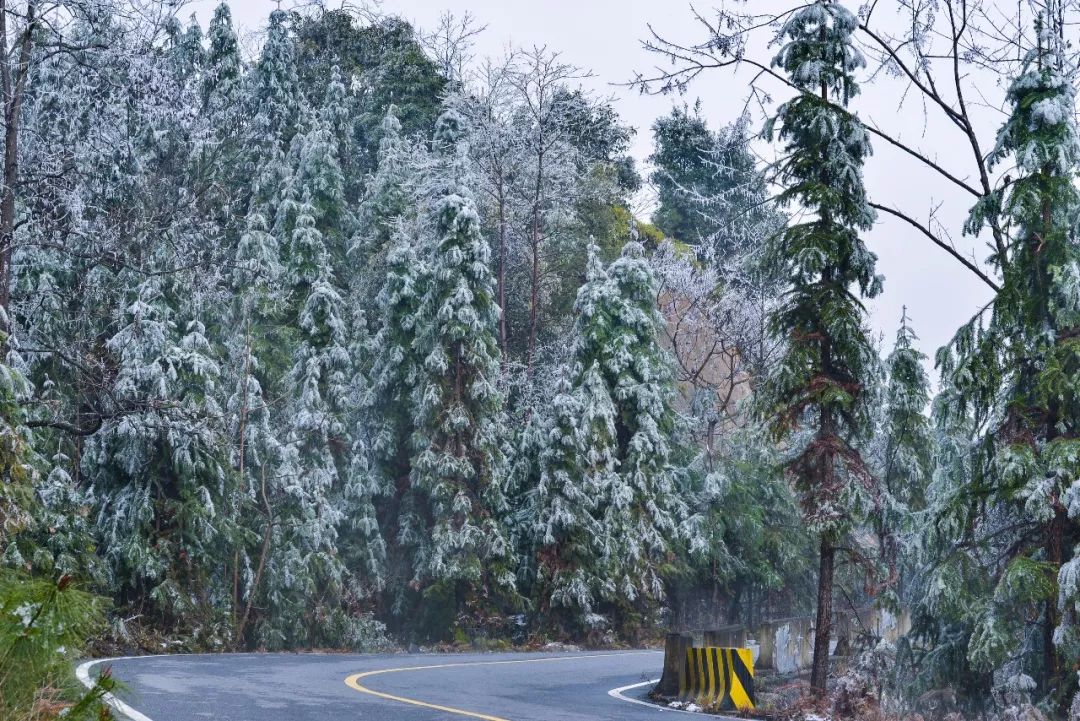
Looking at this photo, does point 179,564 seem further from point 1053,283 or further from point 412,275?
point 1053,283

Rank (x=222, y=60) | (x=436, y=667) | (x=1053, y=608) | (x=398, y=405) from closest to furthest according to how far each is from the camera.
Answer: (x=1053, y=608) < (x=436, y=667) < (x=398, y=405) < (x=222, y=60)

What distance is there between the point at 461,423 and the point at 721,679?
18.8m

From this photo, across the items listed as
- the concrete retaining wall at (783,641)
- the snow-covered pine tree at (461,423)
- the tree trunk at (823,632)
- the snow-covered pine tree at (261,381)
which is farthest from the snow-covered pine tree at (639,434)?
the tree trunk at (823,632)

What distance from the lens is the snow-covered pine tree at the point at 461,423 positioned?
3259cm

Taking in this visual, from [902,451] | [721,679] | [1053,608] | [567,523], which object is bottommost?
[721,679]

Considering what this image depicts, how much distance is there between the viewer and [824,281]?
16.9m

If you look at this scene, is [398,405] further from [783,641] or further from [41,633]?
[41,633]

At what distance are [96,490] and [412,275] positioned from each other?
11772 mm

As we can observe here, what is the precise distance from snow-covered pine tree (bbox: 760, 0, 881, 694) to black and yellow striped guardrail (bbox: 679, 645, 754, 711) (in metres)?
1.91

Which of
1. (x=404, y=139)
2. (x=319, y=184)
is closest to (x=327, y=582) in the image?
(x=319, y=184)

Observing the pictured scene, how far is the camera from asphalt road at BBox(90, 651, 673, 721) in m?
11.4

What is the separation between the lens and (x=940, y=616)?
1598 cm

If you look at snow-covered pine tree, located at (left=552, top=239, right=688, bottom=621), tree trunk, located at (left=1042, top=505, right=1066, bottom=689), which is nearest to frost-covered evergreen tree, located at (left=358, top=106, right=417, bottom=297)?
snow-covered pine tree, located at (left=552, top=239, right=688, bottom=621)

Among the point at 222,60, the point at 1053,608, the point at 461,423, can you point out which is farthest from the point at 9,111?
the point at 222,60
